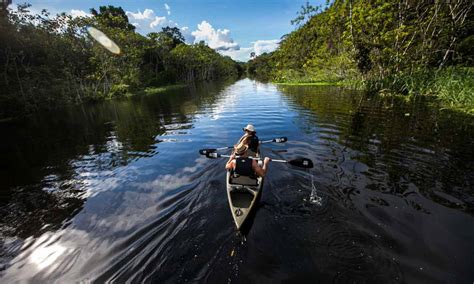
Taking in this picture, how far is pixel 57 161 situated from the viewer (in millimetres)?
11602

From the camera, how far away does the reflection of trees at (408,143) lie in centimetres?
710

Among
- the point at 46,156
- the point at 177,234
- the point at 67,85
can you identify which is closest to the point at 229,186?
the point at 177,234

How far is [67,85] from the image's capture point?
3734cm

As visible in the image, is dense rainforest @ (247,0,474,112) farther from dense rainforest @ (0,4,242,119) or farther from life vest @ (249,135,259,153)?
dense rainforest @ (0,4,242,119)

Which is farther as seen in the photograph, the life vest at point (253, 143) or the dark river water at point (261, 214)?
the life vest at point (253, 143)

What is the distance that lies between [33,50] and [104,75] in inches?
501

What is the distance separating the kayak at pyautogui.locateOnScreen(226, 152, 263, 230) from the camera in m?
5.47

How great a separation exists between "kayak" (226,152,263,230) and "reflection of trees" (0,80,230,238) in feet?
16.1

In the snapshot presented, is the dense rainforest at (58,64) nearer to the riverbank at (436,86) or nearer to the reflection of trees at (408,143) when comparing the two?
the reflection of trees at (408,143)

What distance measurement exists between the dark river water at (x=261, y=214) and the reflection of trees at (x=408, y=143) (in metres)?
0.07

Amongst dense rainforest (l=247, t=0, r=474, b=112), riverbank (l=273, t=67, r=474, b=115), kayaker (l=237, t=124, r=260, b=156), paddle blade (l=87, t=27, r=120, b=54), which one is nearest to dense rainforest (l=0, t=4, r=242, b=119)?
paddle blade (l=87, t=27, r=120, b=54)

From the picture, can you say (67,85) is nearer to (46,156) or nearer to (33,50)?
(33,50)


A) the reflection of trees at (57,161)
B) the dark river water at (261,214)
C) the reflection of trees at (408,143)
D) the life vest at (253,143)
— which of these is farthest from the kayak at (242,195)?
the reflection of trees at (57,161)

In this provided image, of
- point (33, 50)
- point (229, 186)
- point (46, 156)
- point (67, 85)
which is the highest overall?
point (33, 50)
